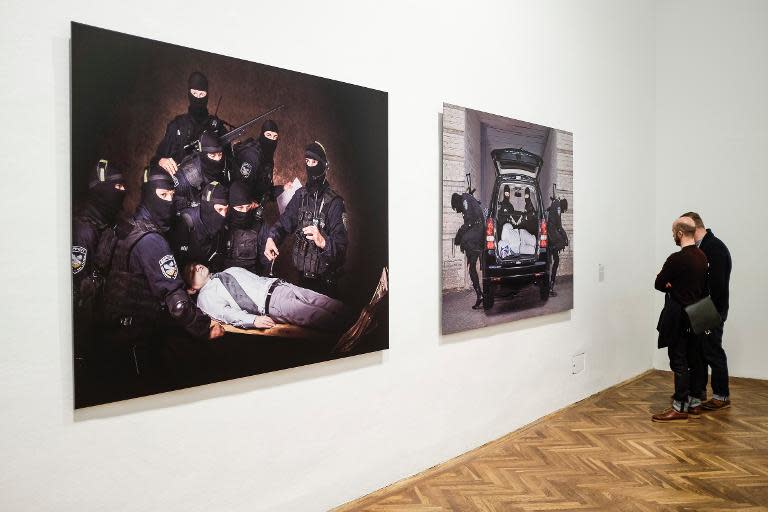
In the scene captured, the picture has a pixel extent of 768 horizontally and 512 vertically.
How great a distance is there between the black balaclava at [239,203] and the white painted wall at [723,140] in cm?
569

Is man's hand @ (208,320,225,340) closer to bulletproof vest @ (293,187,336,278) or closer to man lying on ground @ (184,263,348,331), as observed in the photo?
man lying on ground @ (184,263,348,331)

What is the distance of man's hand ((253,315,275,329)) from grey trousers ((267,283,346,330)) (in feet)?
0.08

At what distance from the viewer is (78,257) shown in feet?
7.89

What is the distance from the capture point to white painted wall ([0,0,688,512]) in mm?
2322

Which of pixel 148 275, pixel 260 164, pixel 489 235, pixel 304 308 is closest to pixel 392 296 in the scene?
pixel 304 308

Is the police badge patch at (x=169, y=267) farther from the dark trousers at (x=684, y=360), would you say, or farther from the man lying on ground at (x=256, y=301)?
the dark trousers at (x=684, y=360)

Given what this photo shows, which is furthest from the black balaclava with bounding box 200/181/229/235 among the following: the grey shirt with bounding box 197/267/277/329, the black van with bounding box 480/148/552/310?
the black van with bounding box 480/148/552/310

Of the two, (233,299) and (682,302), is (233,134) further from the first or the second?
(682,302)

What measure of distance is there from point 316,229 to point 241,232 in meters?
0.47

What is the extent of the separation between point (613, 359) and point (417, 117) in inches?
148

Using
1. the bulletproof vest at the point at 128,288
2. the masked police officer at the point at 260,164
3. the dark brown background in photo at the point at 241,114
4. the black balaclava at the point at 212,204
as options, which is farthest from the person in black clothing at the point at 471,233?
the bulletproof vest at the point at 128,288

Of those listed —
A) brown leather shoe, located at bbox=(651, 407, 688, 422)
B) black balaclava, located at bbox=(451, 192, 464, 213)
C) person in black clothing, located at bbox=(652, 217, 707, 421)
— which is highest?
black balaclava, located at bbox=(451, 192, 464, 213)

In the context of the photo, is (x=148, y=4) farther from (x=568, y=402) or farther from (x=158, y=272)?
(x=568, y=402)

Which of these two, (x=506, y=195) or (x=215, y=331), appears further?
(x=506, y=195)
